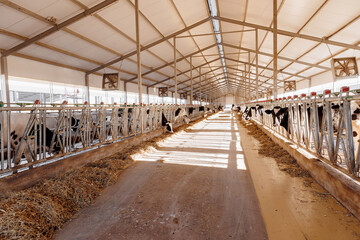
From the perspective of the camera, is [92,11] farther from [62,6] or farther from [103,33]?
[103,33]

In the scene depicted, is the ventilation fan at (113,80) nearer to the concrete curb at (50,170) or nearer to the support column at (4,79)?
the support column at (4,79)

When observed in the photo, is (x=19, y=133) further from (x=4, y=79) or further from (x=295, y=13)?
(x=295, y=13)

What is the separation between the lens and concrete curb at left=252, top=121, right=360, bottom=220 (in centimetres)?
231

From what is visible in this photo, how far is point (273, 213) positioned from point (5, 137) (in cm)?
427

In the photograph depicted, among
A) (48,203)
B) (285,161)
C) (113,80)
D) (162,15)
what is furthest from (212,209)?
(113,80)

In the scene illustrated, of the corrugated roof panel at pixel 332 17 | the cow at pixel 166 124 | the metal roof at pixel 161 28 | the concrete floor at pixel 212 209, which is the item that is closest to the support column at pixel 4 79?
the metal roof at pixel 161 28

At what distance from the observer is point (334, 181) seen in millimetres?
2775

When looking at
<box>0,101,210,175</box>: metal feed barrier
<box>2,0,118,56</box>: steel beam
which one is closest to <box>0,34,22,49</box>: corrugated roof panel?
<box>2,0,118,56</box>: steel beam

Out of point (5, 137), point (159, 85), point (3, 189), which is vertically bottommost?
point (3, 189)

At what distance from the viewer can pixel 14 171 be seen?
10.3 ft

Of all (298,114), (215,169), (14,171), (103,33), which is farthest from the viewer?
(103,33)

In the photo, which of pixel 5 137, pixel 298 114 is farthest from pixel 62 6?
pixel 298 114

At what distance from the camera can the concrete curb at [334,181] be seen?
2309mm

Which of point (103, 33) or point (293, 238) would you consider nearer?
point (293, 238)
